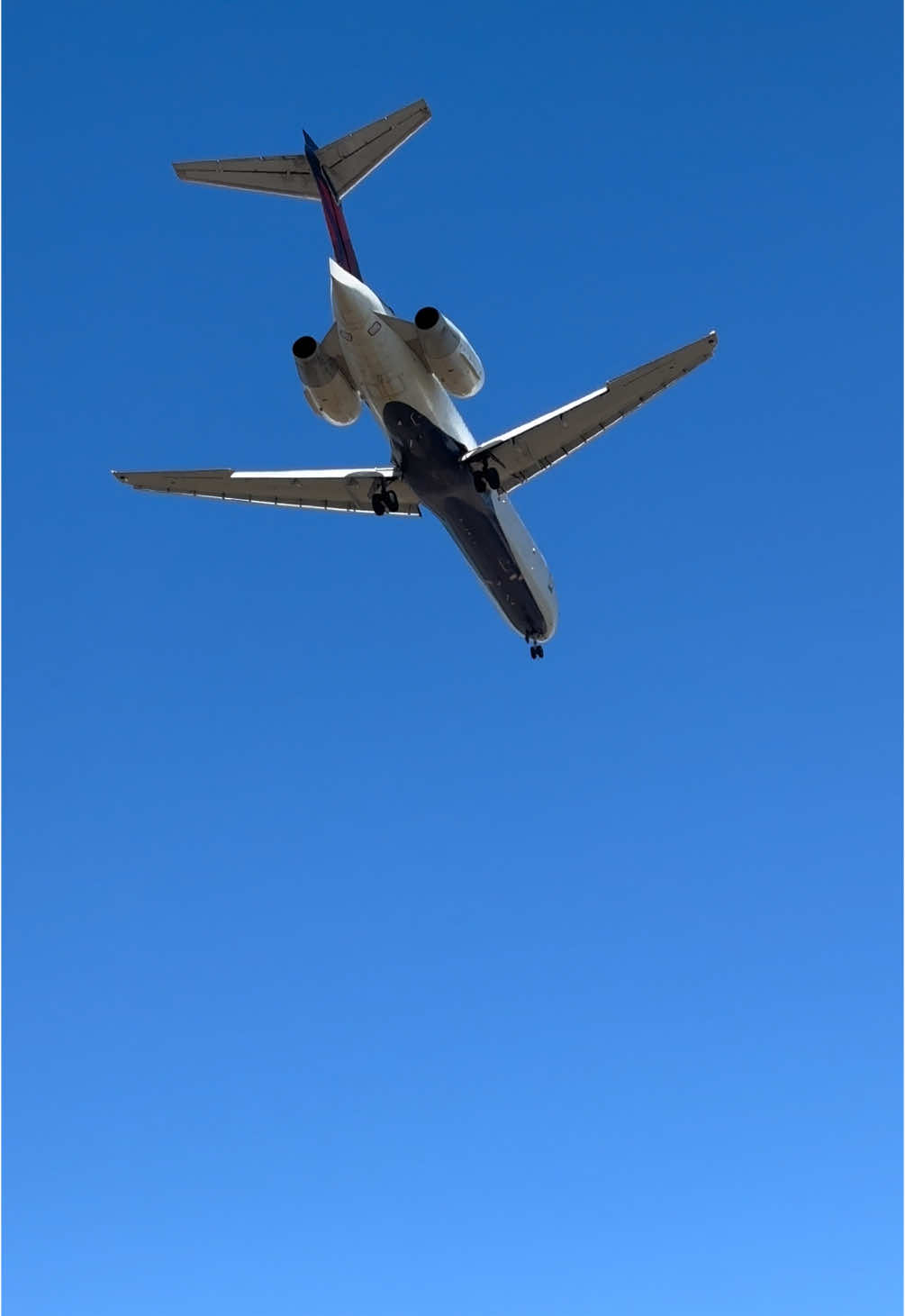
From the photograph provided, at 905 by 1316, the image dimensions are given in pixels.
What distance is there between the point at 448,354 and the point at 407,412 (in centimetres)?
138

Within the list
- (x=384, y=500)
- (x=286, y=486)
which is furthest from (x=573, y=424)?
(x=286, y=486)

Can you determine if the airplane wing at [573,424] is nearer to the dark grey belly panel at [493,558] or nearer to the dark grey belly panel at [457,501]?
the dark grey belly panel at [457,501]

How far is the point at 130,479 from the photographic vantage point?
36031mm

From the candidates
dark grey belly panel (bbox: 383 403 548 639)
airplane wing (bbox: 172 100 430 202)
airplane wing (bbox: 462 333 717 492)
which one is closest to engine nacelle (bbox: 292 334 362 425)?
dark grey belly panel (bbox: 383 403 548 639)

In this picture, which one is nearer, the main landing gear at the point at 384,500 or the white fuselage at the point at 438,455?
the white fuselage at the point at 438,455

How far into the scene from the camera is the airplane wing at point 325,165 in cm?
3397

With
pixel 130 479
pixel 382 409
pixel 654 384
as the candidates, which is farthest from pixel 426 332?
pixel 130 479

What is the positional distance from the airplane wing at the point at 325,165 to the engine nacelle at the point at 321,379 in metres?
4.61

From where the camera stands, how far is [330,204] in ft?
113

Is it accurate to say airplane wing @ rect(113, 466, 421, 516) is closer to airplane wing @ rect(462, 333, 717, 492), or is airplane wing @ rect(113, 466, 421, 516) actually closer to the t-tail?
airplane wing @ rect(462, 333, 717, 492)

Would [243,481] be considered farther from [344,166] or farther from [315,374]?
[344,166]

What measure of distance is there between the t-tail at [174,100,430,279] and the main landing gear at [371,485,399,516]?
482cm

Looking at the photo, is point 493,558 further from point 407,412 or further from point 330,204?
point 330,204

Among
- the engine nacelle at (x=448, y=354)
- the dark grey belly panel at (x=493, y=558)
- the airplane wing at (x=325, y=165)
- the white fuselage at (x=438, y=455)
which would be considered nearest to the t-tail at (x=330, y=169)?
the airplane wing at (x=325, y=165)
